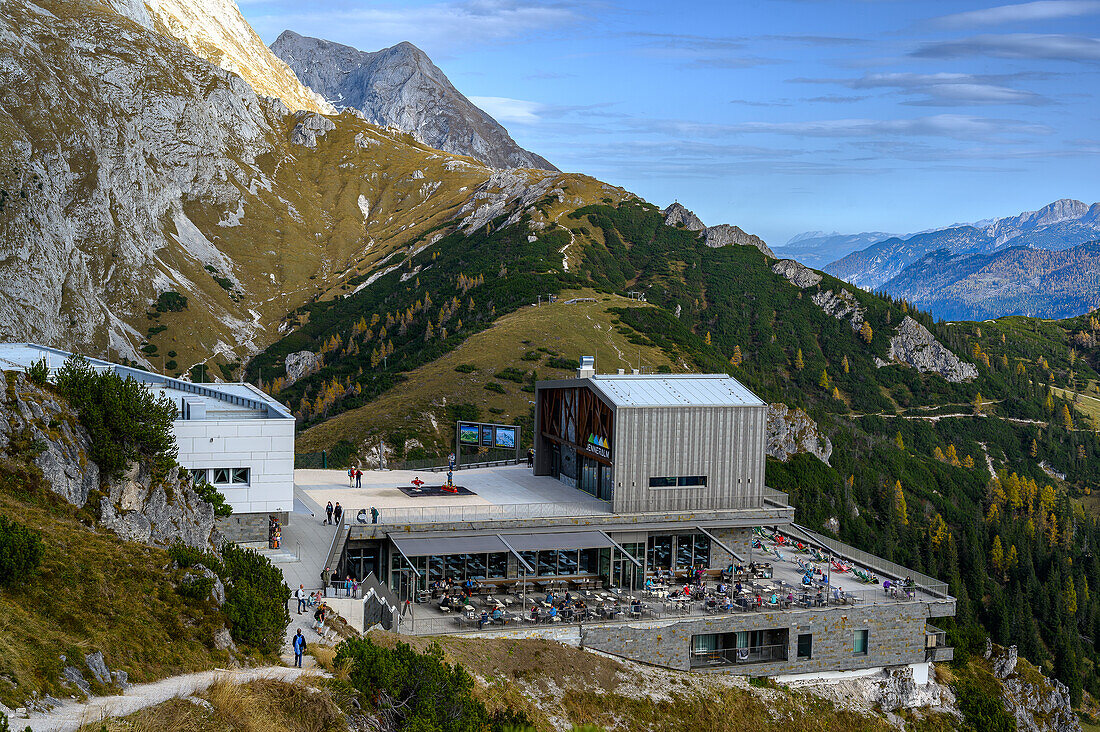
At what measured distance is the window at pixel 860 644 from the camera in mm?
45397

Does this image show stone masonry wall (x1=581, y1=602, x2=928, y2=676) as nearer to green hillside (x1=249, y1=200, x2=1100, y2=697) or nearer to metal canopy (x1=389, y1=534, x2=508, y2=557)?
metal canopy (x1=389, y1=534, x2=508, y2=557)

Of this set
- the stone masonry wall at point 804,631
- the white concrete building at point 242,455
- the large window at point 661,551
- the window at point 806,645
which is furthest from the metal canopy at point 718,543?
the white concrete building at point 242,455

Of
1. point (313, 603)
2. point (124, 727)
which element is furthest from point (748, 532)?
point (124, 727)

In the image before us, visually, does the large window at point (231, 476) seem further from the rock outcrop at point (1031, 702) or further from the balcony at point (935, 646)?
the rock outcrop at point (1031, 702)

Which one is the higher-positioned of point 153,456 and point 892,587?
point 153,456

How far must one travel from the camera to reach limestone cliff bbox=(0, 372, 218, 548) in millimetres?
31094

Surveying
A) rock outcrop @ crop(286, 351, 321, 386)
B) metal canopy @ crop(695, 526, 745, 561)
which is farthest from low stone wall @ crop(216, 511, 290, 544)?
rock outcrop @ crop(286, 351, 321, 386)

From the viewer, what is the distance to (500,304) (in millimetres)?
154000

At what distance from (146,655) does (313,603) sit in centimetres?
1203

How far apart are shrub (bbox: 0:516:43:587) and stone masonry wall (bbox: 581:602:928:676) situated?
23.2 m

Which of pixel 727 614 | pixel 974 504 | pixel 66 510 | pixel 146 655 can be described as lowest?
pixel 974 504

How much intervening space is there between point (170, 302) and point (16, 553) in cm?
18572

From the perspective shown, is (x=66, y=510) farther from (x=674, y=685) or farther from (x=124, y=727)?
(x=674, y=685)

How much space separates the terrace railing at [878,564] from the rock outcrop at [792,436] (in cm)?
8205
